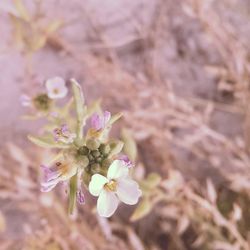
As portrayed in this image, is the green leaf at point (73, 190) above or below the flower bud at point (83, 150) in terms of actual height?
below

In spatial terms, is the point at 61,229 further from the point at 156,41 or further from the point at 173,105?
the point at 156,41

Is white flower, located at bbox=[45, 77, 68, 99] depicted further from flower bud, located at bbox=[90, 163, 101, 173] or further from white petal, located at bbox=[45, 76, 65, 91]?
flower bud, located at bbox=[90, 163, 101, 173]

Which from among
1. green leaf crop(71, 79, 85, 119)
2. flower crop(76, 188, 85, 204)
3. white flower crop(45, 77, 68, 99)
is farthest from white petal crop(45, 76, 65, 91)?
flower crop(76, 188, 85, 204)

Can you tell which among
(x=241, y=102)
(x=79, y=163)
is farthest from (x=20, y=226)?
(x=79, y=163)

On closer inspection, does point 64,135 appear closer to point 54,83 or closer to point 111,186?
point 111,186

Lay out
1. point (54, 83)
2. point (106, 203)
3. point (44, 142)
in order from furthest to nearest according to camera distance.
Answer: point (54, 83), point (44, 142), point (106, 203)

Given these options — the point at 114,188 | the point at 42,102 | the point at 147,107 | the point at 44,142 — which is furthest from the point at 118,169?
the point at 147,107

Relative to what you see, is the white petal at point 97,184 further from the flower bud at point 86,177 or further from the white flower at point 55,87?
the white flower at point 55,87

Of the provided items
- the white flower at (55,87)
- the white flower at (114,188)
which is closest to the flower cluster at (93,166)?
the white flower at (114,188)
